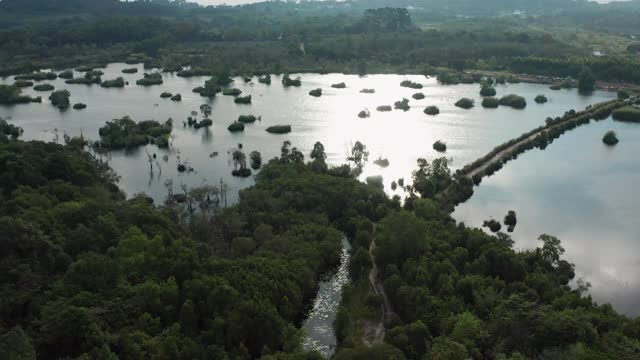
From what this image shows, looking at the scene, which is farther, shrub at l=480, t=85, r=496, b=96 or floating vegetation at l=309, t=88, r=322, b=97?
shrub at l=480, t=85, r=496, b=96

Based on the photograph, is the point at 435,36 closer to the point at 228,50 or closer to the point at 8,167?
the point at 228,50

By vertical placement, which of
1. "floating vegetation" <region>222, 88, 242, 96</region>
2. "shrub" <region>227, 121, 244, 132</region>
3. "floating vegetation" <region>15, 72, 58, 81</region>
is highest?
"floating vegetation" <region>15, 72, 58, 81</region>

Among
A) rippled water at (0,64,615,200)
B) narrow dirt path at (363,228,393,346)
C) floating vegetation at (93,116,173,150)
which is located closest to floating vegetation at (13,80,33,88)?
rippled water at (0,64,615,200)

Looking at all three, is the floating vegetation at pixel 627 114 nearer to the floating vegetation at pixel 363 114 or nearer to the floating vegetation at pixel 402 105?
the floating vegetation at pixel 402 105

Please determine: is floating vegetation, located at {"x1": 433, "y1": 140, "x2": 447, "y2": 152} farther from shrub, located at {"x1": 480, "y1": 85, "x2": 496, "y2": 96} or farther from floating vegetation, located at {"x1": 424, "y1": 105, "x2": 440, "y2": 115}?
shrub, located at {"x1": 480, "y1": 85, "x2": 496, "y2": 96}

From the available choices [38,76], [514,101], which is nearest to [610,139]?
[514,101]

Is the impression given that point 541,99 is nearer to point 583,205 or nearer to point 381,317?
point 583,205

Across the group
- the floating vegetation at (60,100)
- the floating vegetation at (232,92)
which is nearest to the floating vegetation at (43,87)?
the floating vegetation at (60,100)

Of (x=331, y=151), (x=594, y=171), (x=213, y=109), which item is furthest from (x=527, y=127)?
(x=213, y=109)
